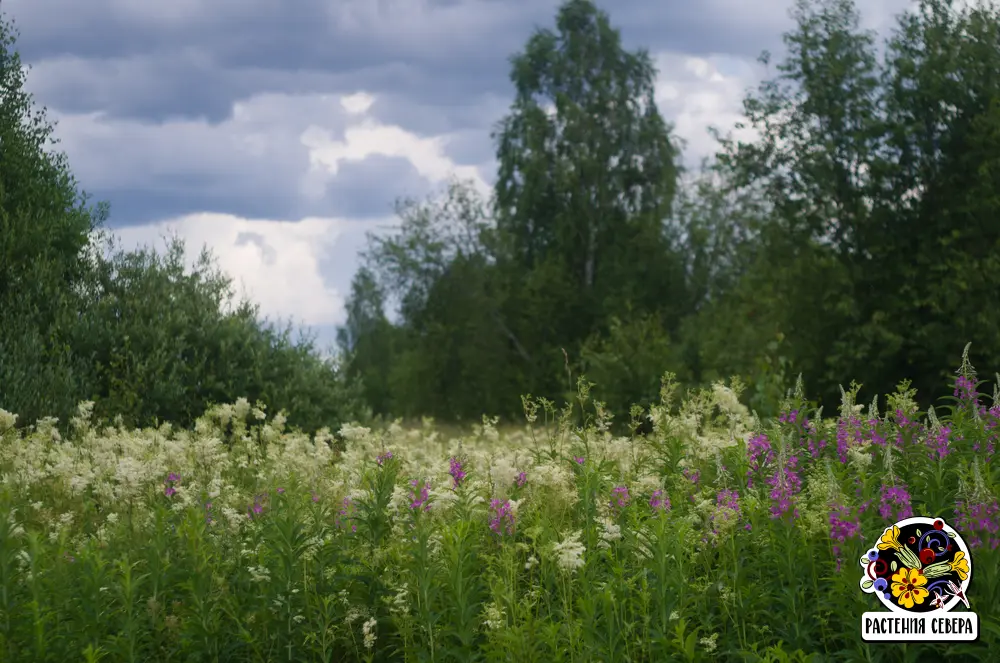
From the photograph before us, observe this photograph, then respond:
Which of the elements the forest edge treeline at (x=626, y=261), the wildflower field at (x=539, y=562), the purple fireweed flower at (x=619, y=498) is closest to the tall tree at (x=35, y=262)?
the forest edge treeline at (x=626, y=261)

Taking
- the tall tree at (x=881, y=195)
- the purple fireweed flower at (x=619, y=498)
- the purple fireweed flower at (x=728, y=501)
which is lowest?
the purple fireweed flower at (x=619, y=498)

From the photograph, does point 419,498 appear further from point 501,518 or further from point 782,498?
point 782,498

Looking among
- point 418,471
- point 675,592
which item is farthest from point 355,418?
point 675,592

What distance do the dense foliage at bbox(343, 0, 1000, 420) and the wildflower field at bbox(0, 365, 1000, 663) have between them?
45.3 ft

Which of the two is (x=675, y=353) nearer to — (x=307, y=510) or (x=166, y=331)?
(x=166, y=331)

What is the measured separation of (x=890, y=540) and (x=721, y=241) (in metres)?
36.4

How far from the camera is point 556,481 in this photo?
6.55 m

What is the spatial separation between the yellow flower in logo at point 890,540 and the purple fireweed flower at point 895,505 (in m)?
0.15

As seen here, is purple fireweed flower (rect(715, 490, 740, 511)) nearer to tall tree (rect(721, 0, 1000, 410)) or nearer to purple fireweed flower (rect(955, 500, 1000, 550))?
purple fireweed flower (rect(955, 500, 1000, 550))

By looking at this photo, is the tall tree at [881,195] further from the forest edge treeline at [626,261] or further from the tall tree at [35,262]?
the tall tree at [35,262]

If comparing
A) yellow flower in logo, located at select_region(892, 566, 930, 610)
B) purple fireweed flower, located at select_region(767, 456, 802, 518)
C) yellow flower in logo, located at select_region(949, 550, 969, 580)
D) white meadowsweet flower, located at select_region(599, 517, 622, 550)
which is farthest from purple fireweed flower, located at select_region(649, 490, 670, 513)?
yellow flower in logo, located at select_region(949, 550, 969, 580)

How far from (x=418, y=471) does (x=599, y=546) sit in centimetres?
251

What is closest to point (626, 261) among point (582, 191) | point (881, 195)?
point (582, 191)

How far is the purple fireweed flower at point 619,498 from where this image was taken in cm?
641
